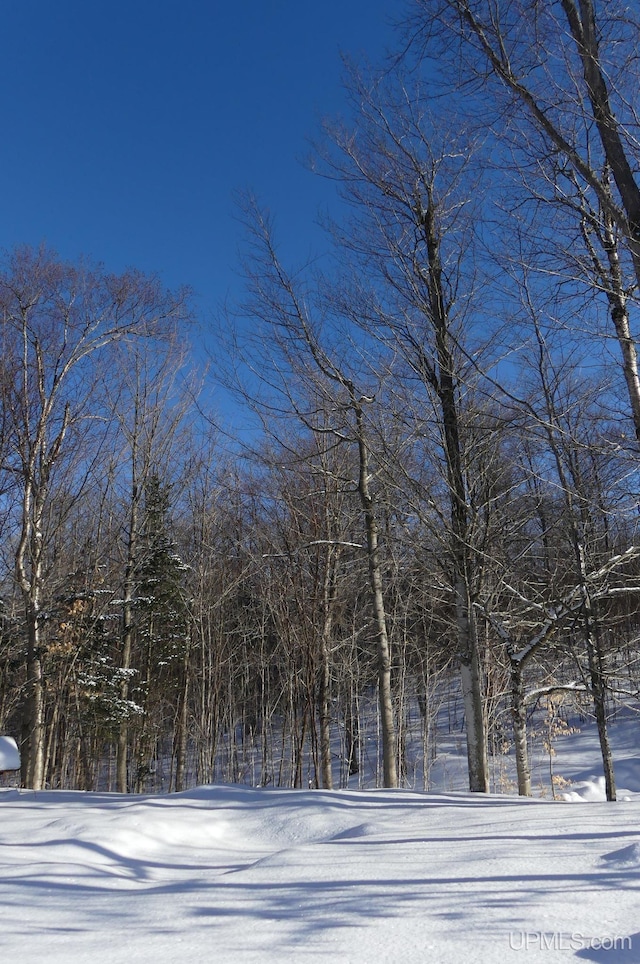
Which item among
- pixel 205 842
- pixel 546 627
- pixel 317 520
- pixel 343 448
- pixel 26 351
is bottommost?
pixel 205 842

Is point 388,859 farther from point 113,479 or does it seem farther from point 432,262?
point 113,479

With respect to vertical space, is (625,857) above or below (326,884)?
above

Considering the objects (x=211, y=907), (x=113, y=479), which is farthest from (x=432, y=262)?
(x=113, y=479)

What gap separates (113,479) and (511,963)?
14405mm

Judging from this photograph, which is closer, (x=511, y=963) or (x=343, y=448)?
(x=511, y=963)

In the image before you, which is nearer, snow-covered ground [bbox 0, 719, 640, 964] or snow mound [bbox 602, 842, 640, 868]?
snow-covered ground [bbox 0, 719, 640, 964]

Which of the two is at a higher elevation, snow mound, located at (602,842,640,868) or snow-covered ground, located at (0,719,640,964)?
snow mound, located at (602,842,640,868)

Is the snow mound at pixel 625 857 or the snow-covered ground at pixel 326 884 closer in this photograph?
the snow-covered ground at pixel 326 884

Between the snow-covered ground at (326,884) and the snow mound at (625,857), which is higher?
the snow mound at (625,857)

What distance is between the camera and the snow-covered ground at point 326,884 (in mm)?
2400

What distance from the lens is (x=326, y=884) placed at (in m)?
3.16

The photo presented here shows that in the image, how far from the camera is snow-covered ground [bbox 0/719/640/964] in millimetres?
2400

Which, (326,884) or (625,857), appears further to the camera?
(326,884)

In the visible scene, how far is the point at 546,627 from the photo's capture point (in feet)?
27.6
